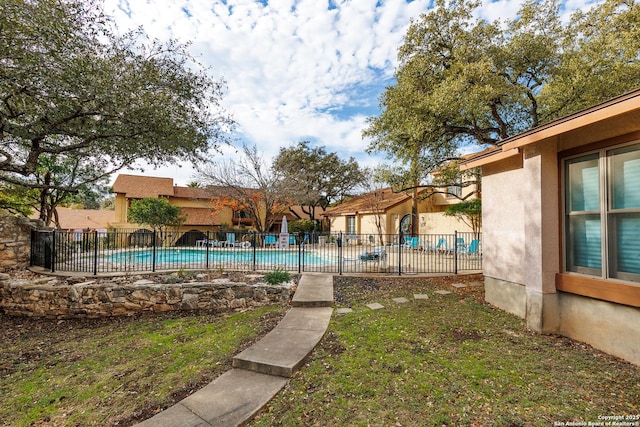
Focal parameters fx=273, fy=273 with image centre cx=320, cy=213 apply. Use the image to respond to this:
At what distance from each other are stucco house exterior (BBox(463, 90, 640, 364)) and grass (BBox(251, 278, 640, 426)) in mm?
474

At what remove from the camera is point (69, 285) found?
293 inches

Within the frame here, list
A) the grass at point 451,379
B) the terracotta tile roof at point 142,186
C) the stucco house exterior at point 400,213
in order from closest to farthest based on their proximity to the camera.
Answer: the grass at point 451,379 → the stucco house exterior at point 400,213 → the terracotta tile roof at point 142,186

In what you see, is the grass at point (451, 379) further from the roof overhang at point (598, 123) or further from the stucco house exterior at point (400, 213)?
the stucco house exterior at point (400, 213)

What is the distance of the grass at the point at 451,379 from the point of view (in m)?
2.82

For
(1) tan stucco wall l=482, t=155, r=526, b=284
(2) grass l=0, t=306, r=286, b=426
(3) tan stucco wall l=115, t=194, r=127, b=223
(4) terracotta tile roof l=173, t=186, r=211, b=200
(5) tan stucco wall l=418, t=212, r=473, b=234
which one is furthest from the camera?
(4) terracotta tile roof l=173, t=186, r=211, b=200

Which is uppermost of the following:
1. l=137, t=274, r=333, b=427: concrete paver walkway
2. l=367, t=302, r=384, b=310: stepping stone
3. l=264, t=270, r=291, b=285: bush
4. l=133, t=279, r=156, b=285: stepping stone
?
l=264, t=270, r=291, b=285: bush

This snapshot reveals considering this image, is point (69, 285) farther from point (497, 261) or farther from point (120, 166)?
point (497, 261)

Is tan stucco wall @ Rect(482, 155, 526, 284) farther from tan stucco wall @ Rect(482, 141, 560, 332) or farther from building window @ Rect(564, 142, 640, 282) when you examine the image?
building window @ Rect(564, 142, 640, 282)

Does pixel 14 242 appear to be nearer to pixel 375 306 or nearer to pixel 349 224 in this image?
pixel 375 306

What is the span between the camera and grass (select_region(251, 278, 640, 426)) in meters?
2.82

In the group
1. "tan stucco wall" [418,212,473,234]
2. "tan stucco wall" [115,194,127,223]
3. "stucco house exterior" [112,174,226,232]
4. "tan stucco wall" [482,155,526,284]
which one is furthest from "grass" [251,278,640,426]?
"tan stucco wall" [115,194,127,223]

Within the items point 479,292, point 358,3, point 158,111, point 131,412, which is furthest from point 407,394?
point 358,3

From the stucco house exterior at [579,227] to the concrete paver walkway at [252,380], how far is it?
13.3 ft

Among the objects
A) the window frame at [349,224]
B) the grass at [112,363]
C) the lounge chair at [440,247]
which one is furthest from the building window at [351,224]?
the grass at [112,363]
